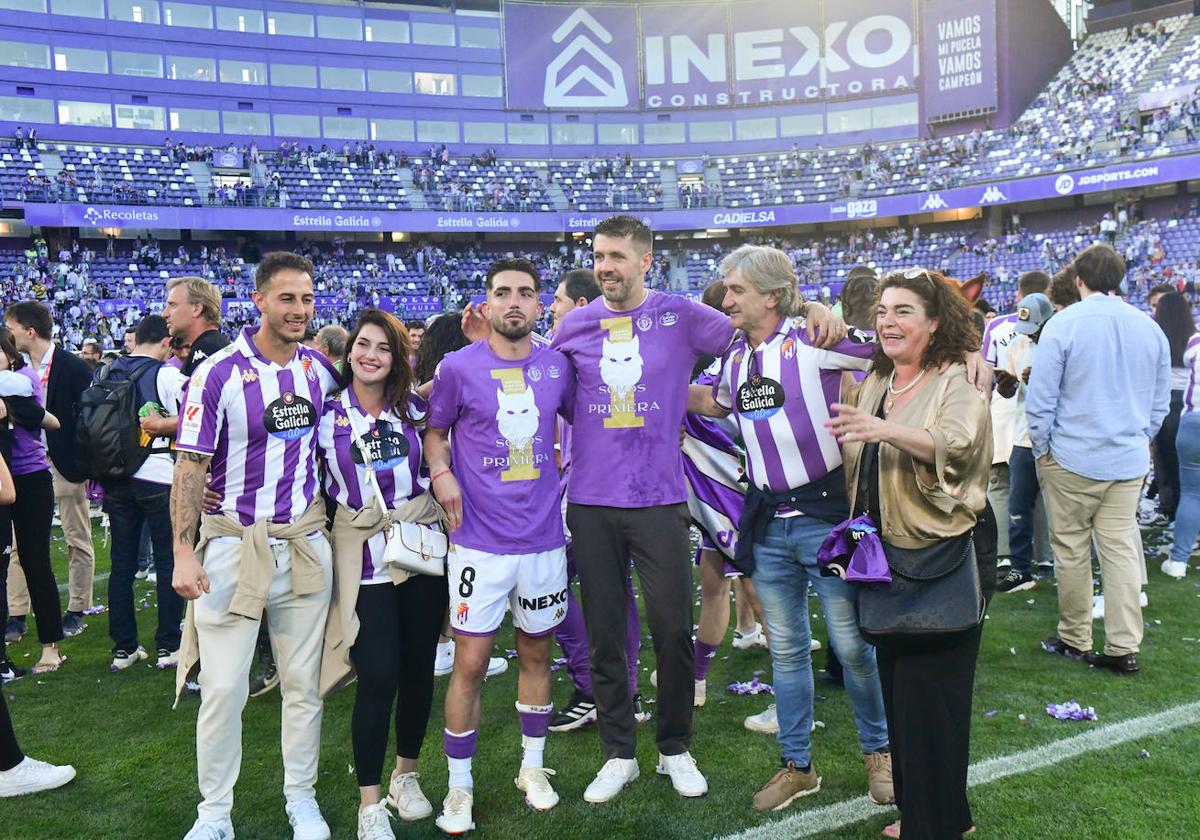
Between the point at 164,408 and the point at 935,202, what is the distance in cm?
3535

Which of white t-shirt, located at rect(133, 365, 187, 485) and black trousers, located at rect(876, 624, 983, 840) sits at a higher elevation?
white t-shirt, located at rect(133, 365, 187, 485)

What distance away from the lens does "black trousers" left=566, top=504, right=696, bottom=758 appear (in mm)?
3514

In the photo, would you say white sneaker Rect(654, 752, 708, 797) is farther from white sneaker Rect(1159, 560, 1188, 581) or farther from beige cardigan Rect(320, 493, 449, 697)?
white sneaker Rect(1159, 560, 1188, 581)

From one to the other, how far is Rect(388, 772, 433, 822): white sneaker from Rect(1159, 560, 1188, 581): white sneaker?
18.4ft

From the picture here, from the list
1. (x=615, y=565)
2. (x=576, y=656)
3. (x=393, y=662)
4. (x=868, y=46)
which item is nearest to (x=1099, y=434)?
(x=615, y=565)

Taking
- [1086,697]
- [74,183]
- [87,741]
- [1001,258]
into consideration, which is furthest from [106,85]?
[1086,697]

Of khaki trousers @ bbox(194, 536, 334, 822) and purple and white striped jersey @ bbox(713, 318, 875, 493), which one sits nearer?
khaki trousers @ bbox(194, 536, 334, 822)

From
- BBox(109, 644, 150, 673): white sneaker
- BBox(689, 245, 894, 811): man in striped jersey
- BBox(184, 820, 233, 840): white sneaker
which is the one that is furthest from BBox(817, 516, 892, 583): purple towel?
BBox(109, 644, 150, 673): white sneaker

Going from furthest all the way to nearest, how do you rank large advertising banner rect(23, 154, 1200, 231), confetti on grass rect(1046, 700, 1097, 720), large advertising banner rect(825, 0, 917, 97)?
large advertising banner rect(825, 0, 917, 97) < large advertising banner rect(23, 154, 1200, 231) < confetti on grass rect(1046, 700, 1097, 720)

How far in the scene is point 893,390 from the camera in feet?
9.36

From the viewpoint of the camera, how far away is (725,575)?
4379 mm

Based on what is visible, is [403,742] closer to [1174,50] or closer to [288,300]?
[288,300]

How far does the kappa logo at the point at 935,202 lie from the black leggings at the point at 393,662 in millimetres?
35837

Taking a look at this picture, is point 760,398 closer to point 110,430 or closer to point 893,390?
point 893,390
